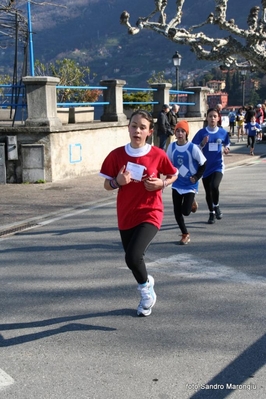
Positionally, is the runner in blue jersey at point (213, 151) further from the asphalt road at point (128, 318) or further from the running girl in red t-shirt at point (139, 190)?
the running girl in red t-shirt at point (139, 190)

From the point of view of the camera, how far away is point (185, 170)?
26.6ft

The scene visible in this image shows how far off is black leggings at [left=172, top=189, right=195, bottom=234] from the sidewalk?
2.80 meters

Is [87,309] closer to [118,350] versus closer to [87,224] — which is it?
[118,350]

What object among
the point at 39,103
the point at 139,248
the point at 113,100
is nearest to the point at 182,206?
the point at 139,248

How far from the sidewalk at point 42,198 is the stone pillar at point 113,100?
8.23 feet

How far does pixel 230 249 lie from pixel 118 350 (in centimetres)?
359

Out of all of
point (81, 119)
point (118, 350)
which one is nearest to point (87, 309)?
point (118, 350)

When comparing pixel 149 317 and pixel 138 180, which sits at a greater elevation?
pixel 138 180

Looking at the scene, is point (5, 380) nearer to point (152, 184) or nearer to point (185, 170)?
point (152, 184)

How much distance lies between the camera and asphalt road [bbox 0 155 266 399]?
13.1 feet

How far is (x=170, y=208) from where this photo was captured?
11.3 meters

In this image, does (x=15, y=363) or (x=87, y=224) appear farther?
(x=87, y=224)

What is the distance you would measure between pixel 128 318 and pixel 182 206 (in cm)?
322

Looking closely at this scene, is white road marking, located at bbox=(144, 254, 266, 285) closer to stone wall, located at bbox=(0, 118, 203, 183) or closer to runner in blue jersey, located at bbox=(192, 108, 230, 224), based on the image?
runner in blue jersey, located at bbox=(192, 108, 230, 224)
